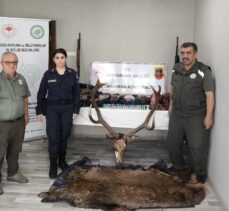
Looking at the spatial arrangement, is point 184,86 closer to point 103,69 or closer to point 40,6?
point 103,69

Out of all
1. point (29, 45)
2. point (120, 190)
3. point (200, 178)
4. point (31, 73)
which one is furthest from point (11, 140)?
point (200, 178)

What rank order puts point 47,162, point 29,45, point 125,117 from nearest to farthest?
point 125,117, point 47,162, point 29,45

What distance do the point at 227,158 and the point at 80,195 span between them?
4.59ft

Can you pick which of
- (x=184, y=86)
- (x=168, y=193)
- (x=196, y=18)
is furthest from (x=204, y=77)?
(x=196, y=18)

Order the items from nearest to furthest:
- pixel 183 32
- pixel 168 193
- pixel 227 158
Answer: pixel 227 158 → pixel 168 193 → pixel 183 32

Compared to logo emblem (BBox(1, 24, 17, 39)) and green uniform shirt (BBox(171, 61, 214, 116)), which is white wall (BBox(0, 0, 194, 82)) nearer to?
logo emblem (BBox(1, 24, 17, 39))

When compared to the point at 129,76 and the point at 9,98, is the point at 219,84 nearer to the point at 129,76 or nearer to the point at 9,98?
the point at 129,76

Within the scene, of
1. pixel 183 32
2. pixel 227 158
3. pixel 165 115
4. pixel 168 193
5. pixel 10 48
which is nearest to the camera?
pixel 227 158

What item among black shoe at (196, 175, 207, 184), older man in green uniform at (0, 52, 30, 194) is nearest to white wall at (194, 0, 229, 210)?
black shoe at (196, 175, 207, 184)

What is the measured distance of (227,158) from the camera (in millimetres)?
3090

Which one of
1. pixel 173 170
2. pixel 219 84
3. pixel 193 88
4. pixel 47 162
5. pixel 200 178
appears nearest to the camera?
pixel 219 84

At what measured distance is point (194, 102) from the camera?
3592 millimetres

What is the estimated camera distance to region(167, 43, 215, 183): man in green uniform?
3523 mm

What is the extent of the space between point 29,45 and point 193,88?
2418 mm
